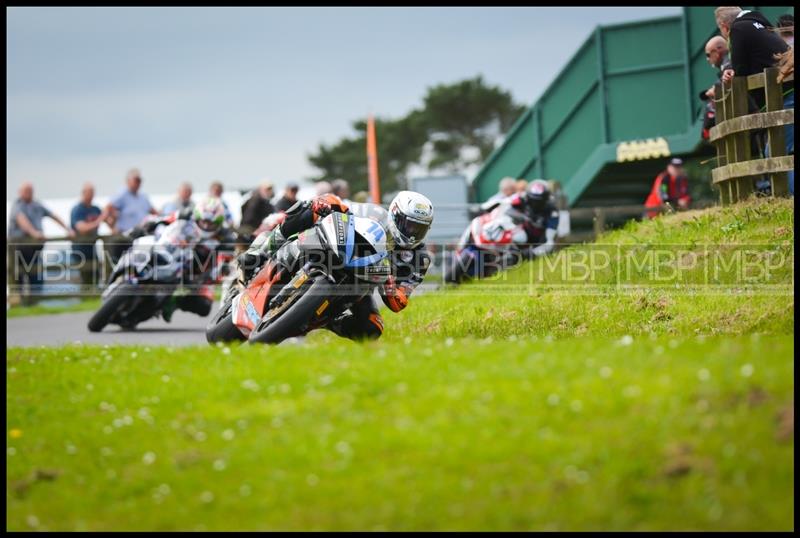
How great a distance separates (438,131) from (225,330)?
73.8 m

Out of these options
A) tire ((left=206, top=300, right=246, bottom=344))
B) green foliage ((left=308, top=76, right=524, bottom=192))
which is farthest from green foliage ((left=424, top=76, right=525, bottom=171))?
tire ((left=206, top=300, right=246, bottom=344))

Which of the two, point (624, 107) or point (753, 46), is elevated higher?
point (624, 107)

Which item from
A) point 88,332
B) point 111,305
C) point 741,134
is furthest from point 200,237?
point 741,134

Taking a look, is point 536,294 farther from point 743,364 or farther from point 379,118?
point 379,118

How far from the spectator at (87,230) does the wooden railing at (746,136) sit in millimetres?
14945

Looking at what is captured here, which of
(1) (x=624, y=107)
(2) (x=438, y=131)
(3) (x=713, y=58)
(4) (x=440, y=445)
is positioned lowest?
(4) (x=440, y=445)

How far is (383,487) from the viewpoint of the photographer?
20.3ft

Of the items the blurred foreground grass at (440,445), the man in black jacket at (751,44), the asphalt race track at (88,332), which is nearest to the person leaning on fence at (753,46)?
the man in black jacket at (751,44)

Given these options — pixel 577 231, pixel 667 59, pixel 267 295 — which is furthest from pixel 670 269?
pixel 577 231

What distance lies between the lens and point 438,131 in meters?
85.1

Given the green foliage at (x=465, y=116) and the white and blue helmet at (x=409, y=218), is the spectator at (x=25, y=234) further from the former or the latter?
the green foliage at (x=465, y=116)

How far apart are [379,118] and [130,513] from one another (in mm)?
79427

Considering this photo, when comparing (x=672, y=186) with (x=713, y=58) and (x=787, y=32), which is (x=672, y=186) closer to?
(x=713, y=58)

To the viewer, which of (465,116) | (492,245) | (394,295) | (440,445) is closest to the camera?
(440,445)
